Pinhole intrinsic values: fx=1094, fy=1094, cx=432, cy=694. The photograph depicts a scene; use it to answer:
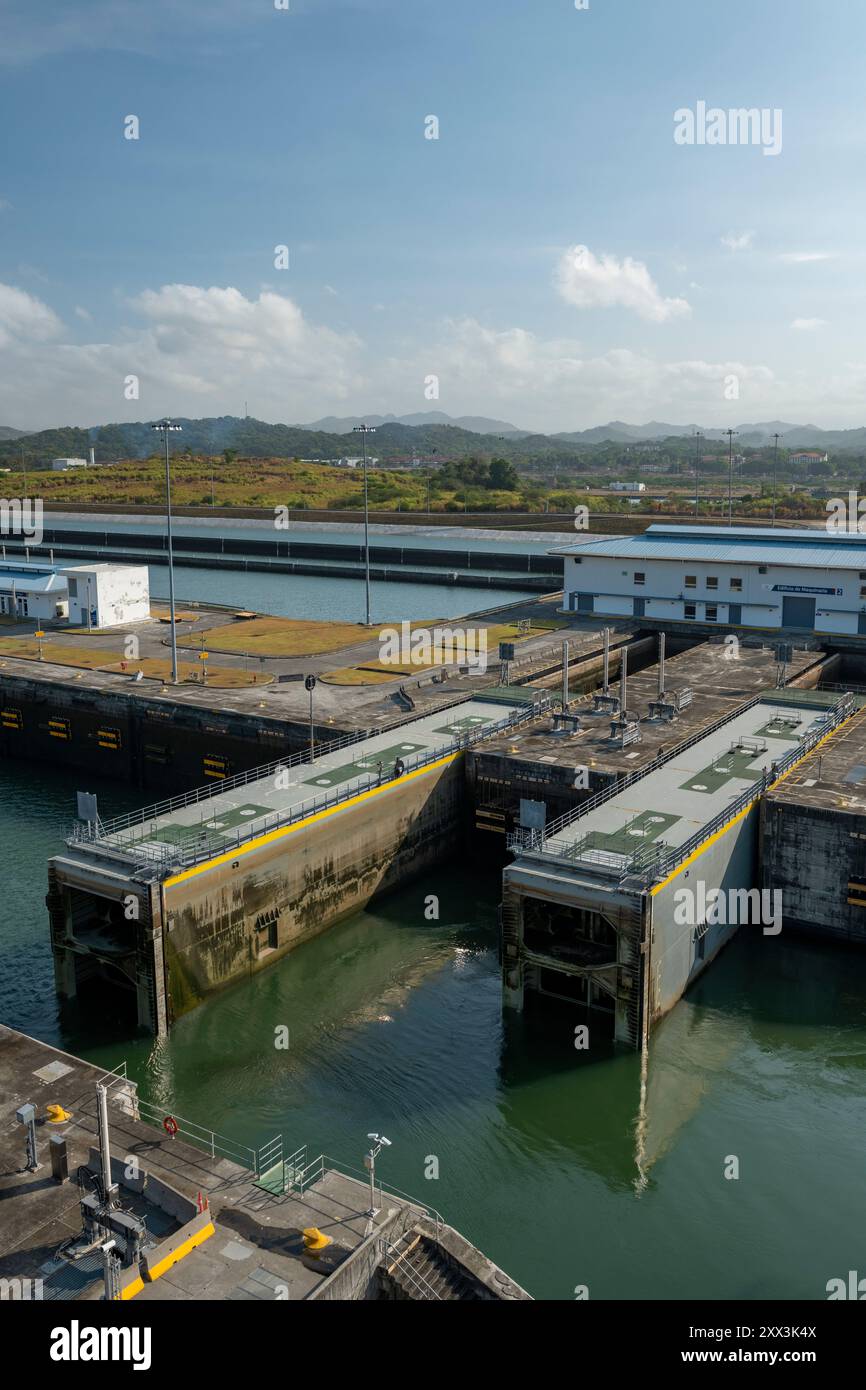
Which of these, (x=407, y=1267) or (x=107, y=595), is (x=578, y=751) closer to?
(x=407, y=1267)

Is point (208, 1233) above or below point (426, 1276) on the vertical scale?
above

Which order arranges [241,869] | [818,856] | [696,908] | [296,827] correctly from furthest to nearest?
[818,856]
[296,827]
[241,869]
[696,908]

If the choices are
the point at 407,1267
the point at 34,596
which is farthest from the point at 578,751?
the point at 34,596

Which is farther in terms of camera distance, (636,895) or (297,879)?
(297,879)

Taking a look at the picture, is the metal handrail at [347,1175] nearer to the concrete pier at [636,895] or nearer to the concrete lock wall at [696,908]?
the concrete pier at [636,895]

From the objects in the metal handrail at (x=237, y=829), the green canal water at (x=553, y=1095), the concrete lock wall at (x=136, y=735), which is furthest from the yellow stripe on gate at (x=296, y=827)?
the concrete lock wall at (x=136, y=735)
